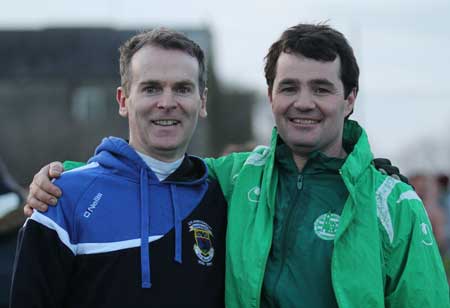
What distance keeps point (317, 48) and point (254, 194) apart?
79cm

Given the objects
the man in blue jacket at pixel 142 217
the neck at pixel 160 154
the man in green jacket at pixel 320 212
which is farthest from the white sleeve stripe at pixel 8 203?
the man in green jacket at pixel 320 212

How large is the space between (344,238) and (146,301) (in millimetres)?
943

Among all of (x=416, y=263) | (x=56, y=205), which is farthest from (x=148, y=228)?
(x=416, y=263)

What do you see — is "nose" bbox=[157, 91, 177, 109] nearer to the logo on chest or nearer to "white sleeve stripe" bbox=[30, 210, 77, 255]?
the logo on chest

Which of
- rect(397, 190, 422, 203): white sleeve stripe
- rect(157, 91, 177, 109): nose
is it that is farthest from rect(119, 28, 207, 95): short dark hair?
rect(397, 190, 422, 203): white sleeve stripe

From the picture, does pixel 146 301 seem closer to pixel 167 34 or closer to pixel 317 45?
pixel 167 34

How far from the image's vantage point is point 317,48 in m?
3.56

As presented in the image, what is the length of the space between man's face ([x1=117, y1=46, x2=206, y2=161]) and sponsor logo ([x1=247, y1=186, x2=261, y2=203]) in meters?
0.44

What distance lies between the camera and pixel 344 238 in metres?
3.32

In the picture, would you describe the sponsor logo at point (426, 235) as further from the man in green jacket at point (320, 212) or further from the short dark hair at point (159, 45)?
the short dark hair at point (159, 45)

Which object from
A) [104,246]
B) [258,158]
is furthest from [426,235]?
[104,246]

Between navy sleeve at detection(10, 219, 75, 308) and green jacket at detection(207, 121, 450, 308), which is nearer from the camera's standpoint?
navy sleeve at detection(10, 219, 75, 308)

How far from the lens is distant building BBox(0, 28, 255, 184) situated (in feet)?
110

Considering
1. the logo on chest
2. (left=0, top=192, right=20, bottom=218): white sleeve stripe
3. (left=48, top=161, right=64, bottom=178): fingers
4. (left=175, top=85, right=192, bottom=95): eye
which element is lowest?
(left=0, top=192, right=20, bottom=218): white sleeve stripe
